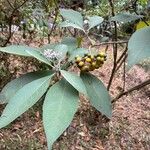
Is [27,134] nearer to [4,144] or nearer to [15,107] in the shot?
[4,144]

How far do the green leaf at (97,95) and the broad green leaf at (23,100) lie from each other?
12 cm

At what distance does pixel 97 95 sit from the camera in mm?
813

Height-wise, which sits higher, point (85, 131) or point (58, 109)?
point (58, 109)

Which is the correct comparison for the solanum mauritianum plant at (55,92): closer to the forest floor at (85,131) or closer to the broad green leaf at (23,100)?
the broad green leaf at (23,100)

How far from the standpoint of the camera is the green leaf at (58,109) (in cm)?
65

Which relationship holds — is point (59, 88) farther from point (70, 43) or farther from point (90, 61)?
point (70, 43)

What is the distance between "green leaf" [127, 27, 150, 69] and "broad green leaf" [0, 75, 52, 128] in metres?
0.17

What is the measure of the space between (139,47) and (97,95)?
18cm

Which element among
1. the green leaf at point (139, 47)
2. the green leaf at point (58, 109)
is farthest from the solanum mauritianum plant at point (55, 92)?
the green leaf at point (139, 47)

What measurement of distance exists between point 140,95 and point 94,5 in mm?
2299

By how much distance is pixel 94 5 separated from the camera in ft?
19.7

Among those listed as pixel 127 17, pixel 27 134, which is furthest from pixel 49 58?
pixel 27 134

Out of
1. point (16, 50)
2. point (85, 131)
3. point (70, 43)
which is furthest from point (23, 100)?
point (85, 131)

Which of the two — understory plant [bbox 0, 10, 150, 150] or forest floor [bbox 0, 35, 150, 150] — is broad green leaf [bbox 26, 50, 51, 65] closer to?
understory plant [bbox 0, 10, 150, 150]
